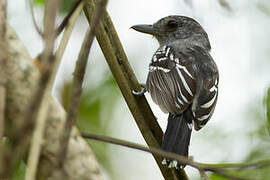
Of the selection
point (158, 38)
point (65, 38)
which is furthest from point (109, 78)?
point (65, 38)

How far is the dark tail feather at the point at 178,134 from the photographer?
135 inches

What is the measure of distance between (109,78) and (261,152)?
1.79 meters

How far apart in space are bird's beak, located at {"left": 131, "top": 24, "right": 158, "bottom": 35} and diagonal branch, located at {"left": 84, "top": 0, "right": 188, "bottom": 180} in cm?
217

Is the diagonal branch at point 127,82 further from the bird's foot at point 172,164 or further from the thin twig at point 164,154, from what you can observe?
the thin twig at point 164,154

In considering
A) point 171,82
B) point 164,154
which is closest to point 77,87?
point 164,154

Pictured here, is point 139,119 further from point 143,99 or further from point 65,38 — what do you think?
point 65,38

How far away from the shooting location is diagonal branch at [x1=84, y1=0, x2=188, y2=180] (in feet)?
9.73

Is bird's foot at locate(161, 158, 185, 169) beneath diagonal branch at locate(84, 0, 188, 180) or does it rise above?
beneath

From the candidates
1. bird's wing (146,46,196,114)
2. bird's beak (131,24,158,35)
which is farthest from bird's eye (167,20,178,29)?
bird's wing (146,46,196,114)

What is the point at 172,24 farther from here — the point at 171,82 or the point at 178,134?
the point at 178,134

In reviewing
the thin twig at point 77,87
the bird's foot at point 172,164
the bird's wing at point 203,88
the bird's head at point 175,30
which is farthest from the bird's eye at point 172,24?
the thin twig at point 77,87

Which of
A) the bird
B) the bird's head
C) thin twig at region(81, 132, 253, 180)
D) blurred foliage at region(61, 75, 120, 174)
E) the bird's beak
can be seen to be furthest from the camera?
the bird's head

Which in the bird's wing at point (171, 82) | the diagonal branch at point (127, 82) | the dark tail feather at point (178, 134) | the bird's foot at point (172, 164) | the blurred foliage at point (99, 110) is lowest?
the blurred foliage at point (99, 110)

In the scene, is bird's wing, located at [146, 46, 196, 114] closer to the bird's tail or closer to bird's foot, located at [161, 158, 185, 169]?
the bird's tail
